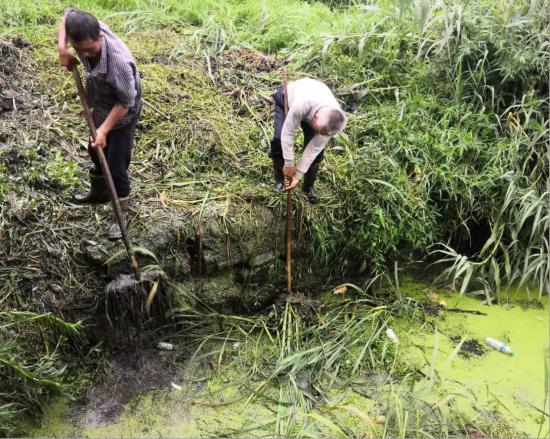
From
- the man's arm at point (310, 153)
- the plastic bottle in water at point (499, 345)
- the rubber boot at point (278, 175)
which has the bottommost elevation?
the plastic bottle in water at point (499, 345)

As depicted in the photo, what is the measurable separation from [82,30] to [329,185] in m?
1.81

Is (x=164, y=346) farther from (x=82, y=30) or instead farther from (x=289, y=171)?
(x=82, y=30)

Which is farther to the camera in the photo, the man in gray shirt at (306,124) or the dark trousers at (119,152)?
the man in gray shirt at (306,124)

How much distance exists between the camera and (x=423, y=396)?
9.16 feet

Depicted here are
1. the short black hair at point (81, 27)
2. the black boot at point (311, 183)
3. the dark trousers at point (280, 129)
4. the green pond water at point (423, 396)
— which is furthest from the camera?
the black boot at point (311, 183)

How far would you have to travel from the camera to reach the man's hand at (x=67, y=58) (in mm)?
2481

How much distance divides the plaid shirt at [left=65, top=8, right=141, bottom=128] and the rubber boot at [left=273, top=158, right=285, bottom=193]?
996 mm

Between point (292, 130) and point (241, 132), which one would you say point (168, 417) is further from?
point (241, 132)

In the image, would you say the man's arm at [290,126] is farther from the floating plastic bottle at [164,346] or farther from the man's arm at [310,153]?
the floating plastic bottle at [164,346]

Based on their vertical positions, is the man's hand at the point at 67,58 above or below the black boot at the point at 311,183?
above

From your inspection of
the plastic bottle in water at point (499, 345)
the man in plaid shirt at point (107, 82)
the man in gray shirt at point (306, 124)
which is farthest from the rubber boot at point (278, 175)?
the plastic bottle in water at point (499, 345)

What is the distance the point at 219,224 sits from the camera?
315 cm

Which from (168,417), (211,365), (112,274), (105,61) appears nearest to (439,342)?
(211,365)

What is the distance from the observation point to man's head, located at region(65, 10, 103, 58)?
2232 millimetres
